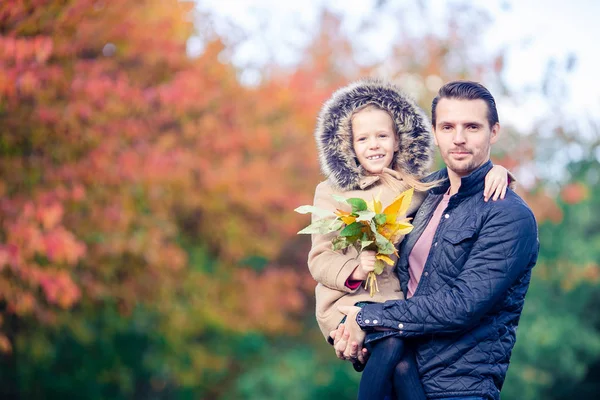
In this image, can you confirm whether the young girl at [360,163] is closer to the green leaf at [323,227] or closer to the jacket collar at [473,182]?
the green leaf at [323,227]

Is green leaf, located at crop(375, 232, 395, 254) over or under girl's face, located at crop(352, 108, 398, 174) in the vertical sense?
under

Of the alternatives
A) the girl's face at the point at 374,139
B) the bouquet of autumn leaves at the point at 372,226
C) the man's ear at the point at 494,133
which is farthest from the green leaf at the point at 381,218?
the man's ear at the point at 494,133

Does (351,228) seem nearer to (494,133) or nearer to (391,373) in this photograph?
(391,373)

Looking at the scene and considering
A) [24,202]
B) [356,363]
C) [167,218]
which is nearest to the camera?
[356,363]

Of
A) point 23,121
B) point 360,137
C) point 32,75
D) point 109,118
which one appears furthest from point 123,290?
point 360,137

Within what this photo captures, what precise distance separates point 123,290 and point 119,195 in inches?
63.0

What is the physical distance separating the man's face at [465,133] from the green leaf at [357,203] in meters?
0.40

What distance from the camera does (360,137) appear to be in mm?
3609

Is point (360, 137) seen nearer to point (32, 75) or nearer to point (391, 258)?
point (391, 258)

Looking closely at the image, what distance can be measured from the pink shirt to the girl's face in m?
0.41

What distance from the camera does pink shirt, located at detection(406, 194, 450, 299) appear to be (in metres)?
3.22

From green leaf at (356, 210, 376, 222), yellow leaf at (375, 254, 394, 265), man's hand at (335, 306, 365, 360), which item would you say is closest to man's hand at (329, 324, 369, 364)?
man's hand at (335, 306, 365, 360)

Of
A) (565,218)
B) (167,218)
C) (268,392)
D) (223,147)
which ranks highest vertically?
(223,147)

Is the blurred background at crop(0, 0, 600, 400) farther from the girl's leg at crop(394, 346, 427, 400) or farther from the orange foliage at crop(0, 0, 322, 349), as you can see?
the girl's leg at crop(394, 346, 427, 400)
